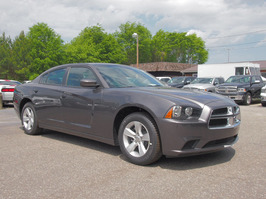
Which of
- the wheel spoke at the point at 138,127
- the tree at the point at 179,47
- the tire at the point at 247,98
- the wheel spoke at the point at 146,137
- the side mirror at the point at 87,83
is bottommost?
the tire at the point at 247,98

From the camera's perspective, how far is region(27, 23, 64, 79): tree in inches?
1891

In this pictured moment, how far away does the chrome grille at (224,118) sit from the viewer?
3840 millimetres

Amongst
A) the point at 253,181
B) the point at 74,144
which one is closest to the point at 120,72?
the point at 74,144

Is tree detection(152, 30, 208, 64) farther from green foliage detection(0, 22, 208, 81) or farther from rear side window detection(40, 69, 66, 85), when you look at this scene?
rear side window detection(40, 69, 66, 85)

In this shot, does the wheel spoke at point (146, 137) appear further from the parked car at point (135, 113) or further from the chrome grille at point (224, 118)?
the chrome grille at point (224, 118)

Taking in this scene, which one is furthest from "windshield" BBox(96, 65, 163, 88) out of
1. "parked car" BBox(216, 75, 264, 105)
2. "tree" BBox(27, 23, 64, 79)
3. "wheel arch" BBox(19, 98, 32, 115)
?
"tree" BBox(27, 23, 64, 79)

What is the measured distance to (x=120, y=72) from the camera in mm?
5121

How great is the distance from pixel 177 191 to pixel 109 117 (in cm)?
170

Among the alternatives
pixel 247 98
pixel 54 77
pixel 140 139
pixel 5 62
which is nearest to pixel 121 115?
pixel 140 139

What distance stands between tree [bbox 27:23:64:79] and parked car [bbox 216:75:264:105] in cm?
3750

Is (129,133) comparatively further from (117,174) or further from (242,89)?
(242,89)

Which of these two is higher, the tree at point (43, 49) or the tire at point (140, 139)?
the tree at point (43, 49)

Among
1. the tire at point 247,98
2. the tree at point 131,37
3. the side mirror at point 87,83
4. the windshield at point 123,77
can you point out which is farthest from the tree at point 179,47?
the side mirror at point 87,83

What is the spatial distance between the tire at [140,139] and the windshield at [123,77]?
828mm
